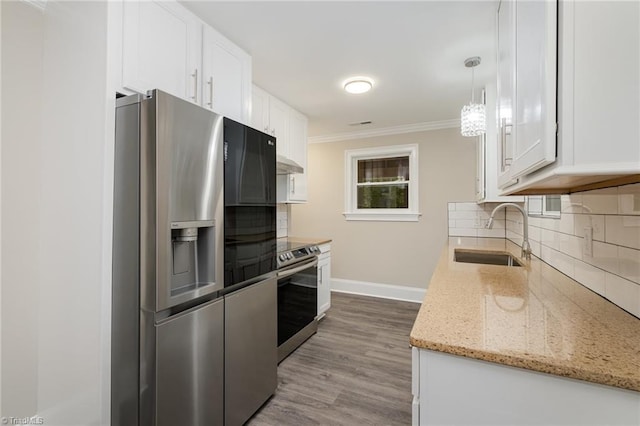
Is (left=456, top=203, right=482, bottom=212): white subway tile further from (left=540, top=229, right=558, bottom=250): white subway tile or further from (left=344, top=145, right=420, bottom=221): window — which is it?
(left=540, top=229, right=558, bottom=250): white subway tile

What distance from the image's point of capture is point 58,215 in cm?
140

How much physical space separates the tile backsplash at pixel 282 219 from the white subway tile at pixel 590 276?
8.91 ft

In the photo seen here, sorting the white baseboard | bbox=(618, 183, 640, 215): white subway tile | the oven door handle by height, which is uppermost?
bbox=(618, 183, 640, 215): white subway tile

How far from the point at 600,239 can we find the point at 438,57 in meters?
1.68

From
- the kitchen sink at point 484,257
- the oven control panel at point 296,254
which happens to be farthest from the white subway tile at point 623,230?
the oven control panel at point 296,254

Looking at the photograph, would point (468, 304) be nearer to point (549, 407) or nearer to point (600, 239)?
point (549, 407)

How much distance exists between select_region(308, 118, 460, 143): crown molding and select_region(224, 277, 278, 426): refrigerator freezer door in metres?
3.02

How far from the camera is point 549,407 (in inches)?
28.3

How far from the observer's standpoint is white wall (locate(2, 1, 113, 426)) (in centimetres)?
126

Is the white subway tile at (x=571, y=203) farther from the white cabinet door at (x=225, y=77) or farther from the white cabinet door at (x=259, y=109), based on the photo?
the white cabinet door at (x=259, y=109)

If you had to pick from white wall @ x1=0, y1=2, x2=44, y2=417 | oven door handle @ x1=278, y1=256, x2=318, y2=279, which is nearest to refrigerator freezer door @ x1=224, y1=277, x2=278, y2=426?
oven door handle @ x1=278, y1=256, x2=318, y2=279

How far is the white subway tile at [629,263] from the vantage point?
3.10 ft

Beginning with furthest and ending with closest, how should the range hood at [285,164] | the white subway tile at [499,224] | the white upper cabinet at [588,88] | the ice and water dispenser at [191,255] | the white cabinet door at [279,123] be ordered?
the white subway tile at [499,224]
the white cabinet door at [279,123]
the range hood at [285,164]
the ice and water dispenser at [191,255]
the white upper cabinet at [588,88]

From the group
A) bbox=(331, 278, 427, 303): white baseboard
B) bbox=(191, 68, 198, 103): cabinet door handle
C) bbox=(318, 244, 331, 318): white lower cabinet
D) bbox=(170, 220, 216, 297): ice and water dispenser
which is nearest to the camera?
bbox=(170, 220, 216, 297): ice and water dispenser
